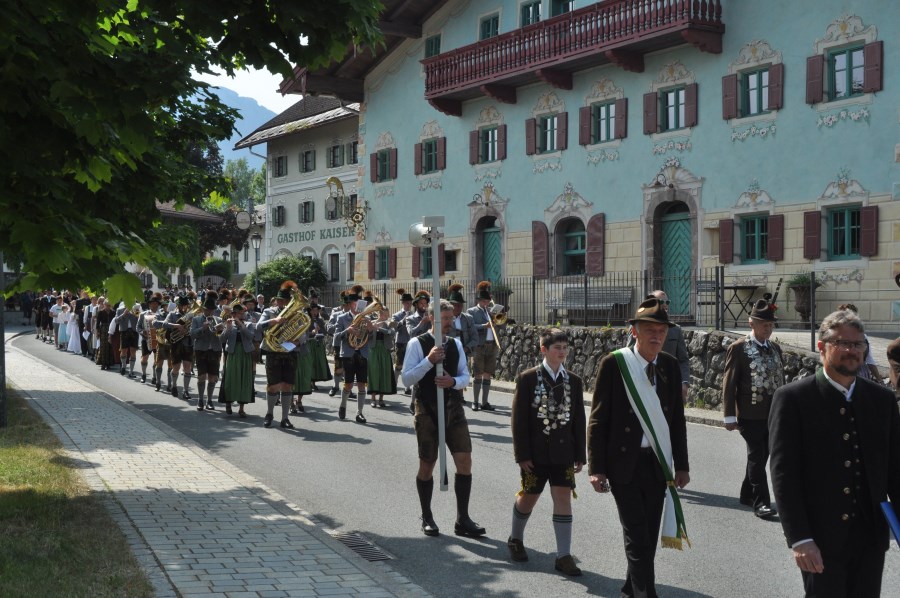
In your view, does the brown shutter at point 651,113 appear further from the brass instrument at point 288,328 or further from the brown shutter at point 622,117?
the brass instrument at point 288,328

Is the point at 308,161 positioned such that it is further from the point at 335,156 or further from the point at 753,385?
A: the point at 753,385

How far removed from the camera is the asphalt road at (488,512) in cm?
718

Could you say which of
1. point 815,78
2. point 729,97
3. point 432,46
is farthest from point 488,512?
point 432,46

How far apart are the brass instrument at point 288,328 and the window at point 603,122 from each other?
15.0 m

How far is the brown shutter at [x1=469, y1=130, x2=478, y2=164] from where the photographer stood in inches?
1307

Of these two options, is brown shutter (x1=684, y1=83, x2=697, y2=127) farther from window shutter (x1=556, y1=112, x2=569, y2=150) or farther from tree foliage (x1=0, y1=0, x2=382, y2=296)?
tree foliage (x1=0, y1=0, x2=382, y2=296)

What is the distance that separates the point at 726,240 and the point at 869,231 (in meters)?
3.69

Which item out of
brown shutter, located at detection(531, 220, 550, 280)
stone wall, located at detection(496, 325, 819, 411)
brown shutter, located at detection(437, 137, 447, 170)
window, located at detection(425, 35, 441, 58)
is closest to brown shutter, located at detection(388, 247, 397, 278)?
brown shutter, located at detection(437, 137, 447, 170)

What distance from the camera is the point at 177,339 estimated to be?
65.9 ft

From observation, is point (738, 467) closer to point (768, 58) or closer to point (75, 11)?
point (75, 11)

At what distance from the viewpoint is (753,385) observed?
953 centimetres

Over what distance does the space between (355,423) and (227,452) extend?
3321 millimetres

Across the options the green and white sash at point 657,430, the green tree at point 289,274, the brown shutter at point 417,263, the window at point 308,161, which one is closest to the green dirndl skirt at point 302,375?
the green and white sash at point 657,430

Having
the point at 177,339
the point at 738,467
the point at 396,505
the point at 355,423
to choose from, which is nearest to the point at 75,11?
the point at 396,505
